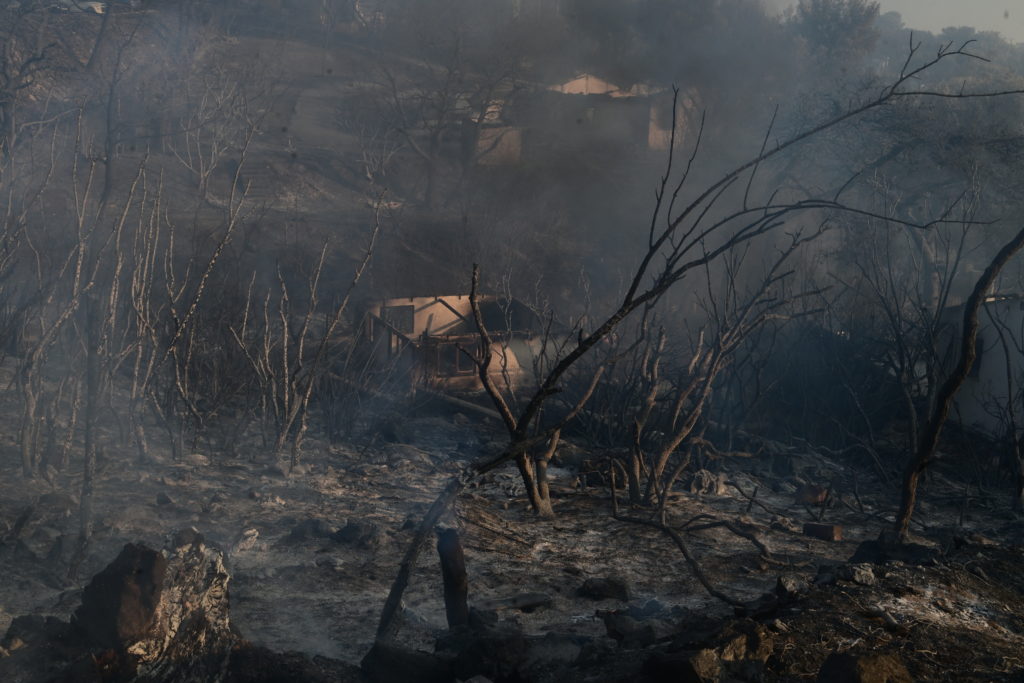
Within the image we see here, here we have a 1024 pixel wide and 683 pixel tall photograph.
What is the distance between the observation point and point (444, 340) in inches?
400

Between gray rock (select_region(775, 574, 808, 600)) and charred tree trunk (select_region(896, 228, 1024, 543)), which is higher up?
charred tree trunk (select_region(896, 228, 1024, 543))

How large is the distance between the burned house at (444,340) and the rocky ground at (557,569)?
2296 millimetres

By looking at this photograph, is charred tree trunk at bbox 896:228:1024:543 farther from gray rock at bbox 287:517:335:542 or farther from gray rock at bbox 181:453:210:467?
gray rock at bbox 181:453:210:467

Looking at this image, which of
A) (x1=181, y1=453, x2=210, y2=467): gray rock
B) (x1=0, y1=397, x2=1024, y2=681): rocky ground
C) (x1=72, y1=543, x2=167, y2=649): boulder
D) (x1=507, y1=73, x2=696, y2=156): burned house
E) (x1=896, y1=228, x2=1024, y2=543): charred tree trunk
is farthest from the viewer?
(x1=507, y1=73, x2=696, y2=156): burned house

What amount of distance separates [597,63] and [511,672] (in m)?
33.1

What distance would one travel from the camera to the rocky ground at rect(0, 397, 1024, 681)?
3.23m

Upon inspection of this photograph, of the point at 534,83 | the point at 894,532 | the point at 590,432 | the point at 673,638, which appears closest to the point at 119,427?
the point at 590,432

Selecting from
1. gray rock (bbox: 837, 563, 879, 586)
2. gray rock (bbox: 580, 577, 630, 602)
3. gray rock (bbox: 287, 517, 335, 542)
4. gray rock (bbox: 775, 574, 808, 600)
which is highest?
gray rock (bbox: 837, 563, 879, 586)

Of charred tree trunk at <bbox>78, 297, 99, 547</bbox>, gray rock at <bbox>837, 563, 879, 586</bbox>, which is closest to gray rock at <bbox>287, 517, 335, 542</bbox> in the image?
charred tree trunk at <bbox>78, 297, 99, 547</bbox>

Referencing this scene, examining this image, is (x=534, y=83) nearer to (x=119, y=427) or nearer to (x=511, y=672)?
(x=119, y=427)

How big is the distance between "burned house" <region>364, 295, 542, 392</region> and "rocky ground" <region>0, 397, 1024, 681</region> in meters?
2.30

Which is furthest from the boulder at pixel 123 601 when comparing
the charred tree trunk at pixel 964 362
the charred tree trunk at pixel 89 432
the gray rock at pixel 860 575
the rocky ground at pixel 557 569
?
the charred tree trunk at pixel 964 362

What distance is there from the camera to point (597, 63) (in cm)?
3353

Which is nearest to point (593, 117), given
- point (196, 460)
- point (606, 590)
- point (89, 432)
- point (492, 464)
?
point (196, 460)
